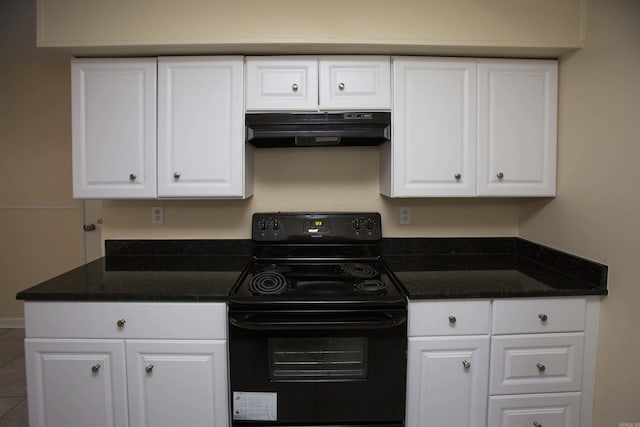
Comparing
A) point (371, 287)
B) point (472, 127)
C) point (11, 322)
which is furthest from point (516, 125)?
point (11, 322)

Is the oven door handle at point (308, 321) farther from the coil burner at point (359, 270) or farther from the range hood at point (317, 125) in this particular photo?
the range hood at point (317, 125)

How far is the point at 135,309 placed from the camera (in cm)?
143

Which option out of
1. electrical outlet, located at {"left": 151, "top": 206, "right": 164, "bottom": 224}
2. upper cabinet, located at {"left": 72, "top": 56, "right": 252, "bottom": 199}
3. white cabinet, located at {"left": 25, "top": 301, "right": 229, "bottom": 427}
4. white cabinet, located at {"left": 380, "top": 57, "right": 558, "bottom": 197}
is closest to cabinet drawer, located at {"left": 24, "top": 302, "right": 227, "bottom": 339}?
white cabinet, located at {"left": 25, "top": 301, "right": 229, "bottom": 427}

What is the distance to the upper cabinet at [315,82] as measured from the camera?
5.52ft

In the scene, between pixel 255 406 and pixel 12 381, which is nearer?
Result: pixel 255 406

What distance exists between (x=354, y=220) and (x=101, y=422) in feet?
5.10

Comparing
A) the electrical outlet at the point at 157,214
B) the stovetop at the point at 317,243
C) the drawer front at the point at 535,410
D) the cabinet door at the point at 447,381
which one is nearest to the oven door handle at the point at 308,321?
the cabinet door at the point at 447,381

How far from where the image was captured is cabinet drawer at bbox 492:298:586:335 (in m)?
1.47

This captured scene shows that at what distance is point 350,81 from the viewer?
1.68 meters

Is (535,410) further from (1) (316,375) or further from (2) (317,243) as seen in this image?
(2) (317,243)

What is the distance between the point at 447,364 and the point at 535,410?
48 cm

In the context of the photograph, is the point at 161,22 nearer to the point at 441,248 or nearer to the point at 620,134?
the point at 441,248

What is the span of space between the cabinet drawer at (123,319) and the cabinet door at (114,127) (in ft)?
1.95

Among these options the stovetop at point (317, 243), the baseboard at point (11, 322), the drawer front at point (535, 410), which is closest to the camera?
Answer: the drawer front at point (535, 410)
